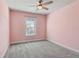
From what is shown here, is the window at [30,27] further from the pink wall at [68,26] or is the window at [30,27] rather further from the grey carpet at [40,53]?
the grey carpet at [40,53]

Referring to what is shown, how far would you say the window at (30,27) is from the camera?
607 centimetres

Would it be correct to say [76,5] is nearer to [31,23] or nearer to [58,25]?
[58,25]

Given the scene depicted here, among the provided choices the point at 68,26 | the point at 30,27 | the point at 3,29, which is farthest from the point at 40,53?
the point at 30,27

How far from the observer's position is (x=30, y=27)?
6.23 meters

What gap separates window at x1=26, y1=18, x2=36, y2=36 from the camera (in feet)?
19.9

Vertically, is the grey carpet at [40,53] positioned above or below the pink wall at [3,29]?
below

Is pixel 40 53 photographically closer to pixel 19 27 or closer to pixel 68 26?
pixel 68 26

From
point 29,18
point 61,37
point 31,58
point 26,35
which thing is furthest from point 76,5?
point 26,35

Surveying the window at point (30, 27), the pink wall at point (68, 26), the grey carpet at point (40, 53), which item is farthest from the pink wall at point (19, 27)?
the pink wall at point (68, 26)

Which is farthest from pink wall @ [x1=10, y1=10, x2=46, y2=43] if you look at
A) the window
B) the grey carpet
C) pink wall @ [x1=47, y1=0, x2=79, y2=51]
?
pink wall @ [x1=47, y1=0, x2=79, y2=51]

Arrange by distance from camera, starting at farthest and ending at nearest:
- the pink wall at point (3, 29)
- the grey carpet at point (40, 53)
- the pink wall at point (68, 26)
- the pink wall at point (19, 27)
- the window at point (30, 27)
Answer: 1. the window at point (30, 27)
2. the pink wall at point (19, 27)
3. the pink wall at point (68, 26)
4. the grey carpet at point (40, 53)
5. the pink wall at point (3, 29)

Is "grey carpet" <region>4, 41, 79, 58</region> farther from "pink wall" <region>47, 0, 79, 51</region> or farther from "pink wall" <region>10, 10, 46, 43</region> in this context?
"pink wall" <region>10, 10, 46, 43</region>

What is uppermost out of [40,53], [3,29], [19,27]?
[19,27]

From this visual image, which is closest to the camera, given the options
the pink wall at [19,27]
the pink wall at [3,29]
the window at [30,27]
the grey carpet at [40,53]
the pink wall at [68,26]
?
the pink wall at [3,29]
